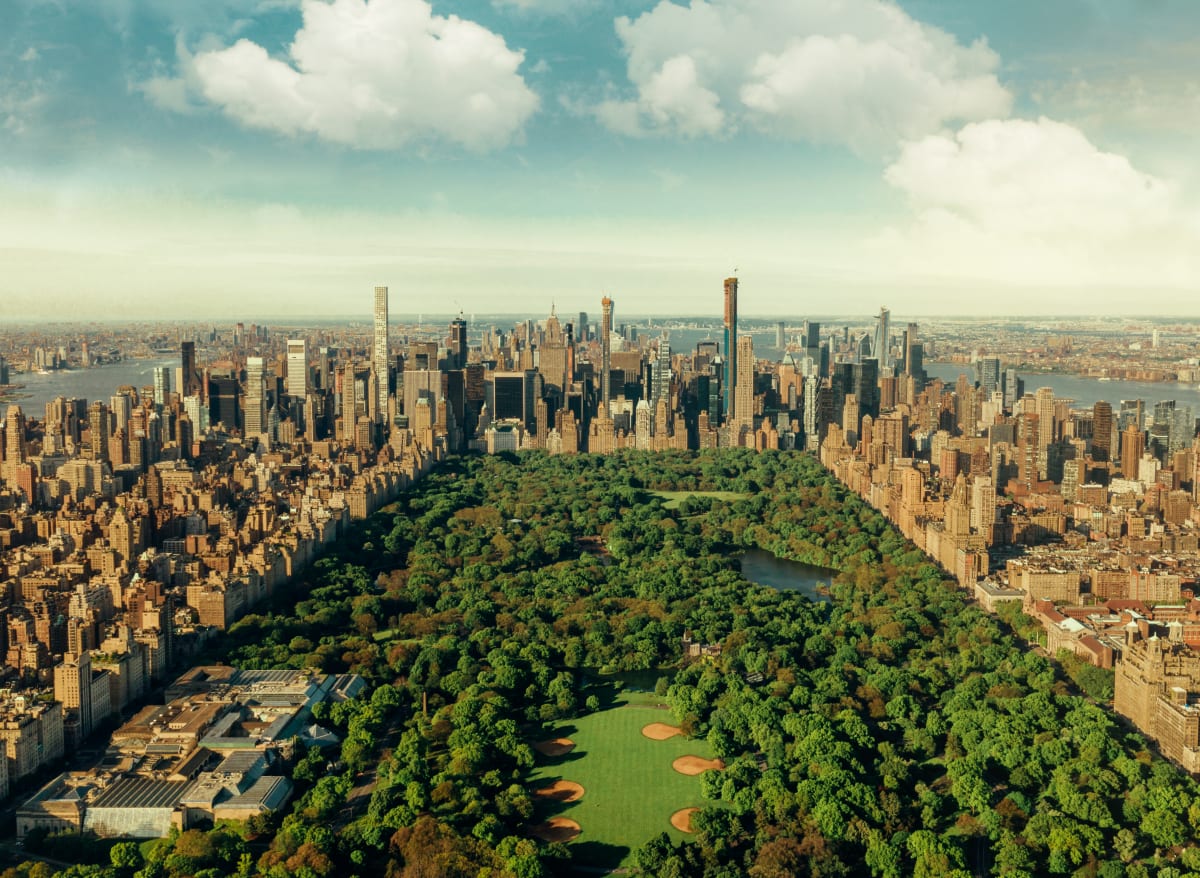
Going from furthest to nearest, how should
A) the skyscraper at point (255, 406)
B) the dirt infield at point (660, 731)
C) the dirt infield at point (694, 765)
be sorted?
the skyscraper at point (255, 406) < the dirt infield at point (660, 731) < the dirt infield at point (694, 765)

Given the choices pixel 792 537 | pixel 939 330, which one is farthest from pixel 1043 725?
pixel 939 330

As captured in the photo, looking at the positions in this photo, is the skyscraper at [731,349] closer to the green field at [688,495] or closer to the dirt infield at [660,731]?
the green field at [688,495]

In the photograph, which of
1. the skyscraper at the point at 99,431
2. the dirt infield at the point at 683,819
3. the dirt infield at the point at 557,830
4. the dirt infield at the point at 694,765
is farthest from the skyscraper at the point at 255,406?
the dirt infield at the point at 683,819

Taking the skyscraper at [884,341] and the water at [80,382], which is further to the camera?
the skyscraper at [884,341]

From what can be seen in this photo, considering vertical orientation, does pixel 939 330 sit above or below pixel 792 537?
above

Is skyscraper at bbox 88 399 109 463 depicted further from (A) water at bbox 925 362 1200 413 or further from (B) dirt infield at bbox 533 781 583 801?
(A) water at bbox 925 362 1200 413

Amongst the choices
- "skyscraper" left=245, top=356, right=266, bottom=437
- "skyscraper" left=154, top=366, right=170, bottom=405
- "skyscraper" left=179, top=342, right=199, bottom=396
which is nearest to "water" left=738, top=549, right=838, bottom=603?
"skyscraper" left=245, top=356, right=266, bottom=437

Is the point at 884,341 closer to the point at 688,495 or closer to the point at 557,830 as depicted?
the point at 688,495

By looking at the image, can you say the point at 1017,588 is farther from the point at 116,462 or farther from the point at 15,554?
the point at 116,462
